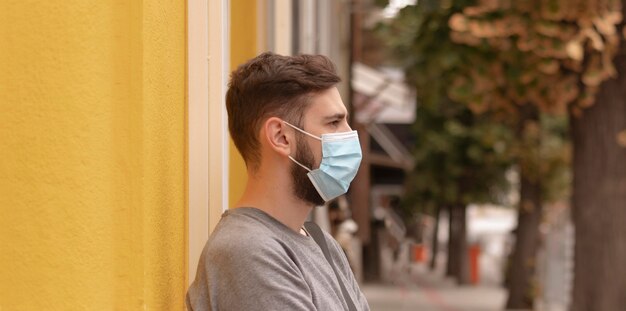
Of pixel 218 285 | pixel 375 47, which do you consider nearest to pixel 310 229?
pixel 218 285

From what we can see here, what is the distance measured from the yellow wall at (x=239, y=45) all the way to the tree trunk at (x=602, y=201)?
7122 mm

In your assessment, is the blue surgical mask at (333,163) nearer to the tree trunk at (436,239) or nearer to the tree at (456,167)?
the tree at (456,167)

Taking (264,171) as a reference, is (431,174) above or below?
below

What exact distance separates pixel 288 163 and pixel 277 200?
8 cm

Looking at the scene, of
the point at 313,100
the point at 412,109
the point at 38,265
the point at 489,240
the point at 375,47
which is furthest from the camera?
the point at 489,240

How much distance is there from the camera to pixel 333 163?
9.45ft

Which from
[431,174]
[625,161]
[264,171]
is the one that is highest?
[264,171]

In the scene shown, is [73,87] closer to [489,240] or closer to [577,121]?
[577,121]

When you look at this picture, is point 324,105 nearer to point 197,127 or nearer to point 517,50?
point 197,127

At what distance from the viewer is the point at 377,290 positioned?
31156 mm

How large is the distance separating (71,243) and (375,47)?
35.4m

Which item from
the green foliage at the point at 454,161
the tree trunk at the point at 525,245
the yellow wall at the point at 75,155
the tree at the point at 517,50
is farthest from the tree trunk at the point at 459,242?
the yellow wall at the point at 75,155

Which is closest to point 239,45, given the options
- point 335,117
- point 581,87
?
point 335,117

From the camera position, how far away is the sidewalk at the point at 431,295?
84.4 ft
